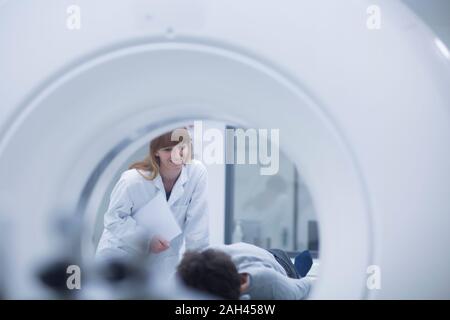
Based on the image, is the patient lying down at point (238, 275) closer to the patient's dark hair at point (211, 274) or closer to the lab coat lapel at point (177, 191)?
the patient's dark hair at point (211, 274)

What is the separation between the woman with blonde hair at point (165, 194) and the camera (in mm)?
1462

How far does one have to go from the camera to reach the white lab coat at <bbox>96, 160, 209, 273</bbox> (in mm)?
1449

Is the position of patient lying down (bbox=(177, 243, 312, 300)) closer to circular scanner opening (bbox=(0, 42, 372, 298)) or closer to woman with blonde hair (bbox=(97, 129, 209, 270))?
woman with blonde hair (bbox=(97, 129, 209, 270))

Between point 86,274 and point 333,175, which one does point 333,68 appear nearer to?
point 333,175

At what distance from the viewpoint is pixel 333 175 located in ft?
2.58

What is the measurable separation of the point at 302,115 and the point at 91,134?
309 millimetres

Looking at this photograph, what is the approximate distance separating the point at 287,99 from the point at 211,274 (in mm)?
463

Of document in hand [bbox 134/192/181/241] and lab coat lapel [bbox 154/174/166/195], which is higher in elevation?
lab coat lapel [bbox 154/174/166/195]

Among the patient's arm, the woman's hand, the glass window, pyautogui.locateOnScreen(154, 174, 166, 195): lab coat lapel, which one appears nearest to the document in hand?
the woman's hand

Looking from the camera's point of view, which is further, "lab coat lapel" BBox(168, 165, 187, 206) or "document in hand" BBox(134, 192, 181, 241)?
"lab coat lapel" BBox(168, 165, 187, 206)

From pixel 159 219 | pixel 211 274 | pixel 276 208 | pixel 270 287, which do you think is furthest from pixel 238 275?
pixel 276 208

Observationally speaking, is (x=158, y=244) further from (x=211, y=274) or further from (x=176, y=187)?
(x=211, y=274)

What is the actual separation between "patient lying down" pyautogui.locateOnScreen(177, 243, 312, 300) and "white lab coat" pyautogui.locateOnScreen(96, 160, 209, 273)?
0.14 m

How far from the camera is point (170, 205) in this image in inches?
61.9
